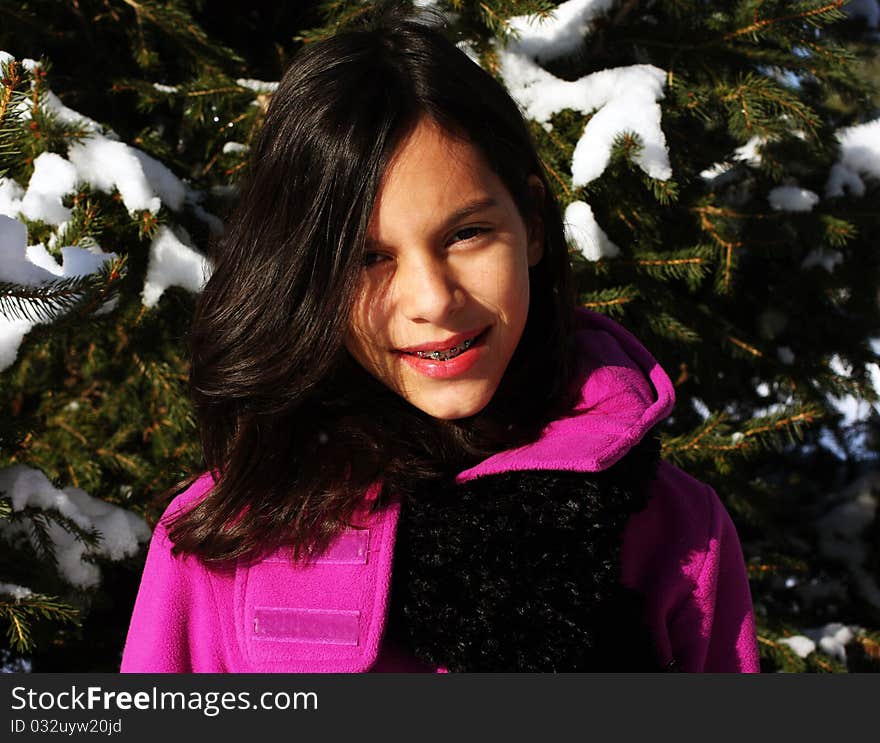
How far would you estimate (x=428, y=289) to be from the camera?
1.22 metres

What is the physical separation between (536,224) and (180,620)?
88cm

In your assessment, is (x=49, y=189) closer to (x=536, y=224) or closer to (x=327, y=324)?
(x=327, y=324)

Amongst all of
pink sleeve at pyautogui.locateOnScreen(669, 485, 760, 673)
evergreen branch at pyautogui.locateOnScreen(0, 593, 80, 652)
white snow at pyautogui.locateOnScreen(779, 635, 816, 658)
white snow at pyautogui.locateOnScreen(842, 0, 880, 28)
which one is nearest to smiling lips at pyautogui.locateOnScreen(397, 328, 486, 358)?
pink sleeve at pyautogui.locateOnScreen(669, 485, 760, 673)

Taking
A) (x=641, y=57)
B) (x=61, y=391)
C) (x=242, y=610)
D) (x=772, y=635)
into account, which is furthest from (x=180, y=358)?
(x=772, y=635)

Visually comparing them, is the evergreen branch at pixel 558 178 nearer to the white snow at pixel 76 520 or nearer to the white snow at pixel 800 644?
the white snow at pixel 76 520

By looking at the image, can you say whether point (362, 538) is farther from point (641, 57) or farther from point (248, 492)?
point (641, 57)

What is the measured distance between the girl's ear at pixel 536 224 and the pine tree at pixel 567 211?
0.38 meters

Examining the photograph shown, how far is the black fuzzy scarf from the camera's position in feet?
4.34

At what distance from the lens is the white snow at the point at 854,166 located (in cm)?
234

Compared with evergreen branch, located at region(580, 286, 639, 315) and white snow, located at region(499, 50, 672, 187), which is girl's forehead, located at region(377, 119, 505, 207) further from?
evergreen branch, located at region(580, 286, 639, 315)

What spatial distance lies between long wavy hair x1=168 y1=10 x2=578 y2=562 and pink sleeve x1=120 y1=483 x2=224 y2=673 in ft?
0.14

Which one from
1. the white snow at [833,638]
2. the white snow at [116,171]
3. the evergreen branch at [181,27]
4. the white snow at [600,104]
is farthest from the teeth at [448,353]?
the white snow at [833,638]

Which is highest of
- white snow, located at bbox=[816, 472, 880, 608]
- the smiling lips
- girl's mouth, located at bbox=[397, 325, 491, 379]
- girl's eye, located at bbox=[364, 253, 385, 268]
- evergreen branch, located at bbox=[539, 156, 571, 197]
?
girl's eye, located at bbox=[364, 253, 385, 268]

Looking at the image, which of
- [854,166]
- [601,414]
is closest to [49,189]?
[601,414]
